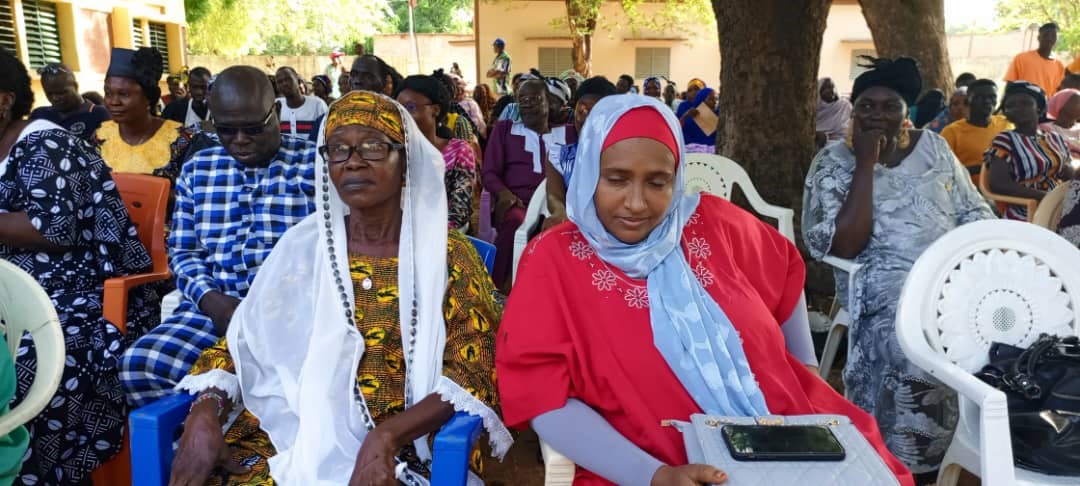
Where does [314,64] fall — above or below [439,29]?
below

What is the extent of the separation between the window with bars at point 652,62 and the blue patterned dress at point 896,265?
19817 mm

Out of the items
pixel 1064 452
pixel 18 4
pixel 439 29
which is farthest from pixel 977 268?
pixel 439 29

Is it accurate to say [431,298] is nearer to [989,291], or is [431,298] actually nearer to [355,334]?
[355,334]

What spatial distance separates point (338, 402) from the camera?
6.23 ft

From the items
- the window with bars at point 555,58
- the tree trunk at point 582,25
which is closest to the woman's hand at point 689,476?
the tree trunk at point 582,25

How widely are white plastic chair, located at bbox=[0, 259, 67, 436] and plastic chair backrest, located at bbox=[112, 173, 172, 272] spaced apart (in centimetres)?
116

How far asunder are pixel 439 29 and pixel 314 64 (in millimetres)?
16307

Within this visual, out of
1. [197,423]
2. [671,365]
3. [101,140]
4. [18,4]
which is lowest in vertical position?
[197,423]

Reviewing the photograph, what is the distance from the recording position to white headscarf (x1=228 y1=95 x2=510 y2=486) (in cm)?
186

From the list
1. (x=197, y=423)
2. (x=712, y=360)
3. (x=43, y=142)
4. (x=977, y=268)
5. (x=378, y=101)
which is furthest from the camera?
(x=43, y=142)

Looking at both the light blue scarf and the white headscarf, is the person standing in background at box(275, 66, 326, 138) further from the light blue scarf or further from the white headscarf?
the light blue scarf

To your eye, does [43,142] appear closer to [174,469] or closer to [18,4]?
[174,469]

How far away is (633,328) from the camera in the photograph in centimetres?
171

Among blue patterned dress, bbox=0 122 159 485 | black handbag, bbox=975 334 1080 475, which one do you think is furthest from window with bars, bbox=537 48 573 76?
black handbag, bbox=975 334 1080 475
